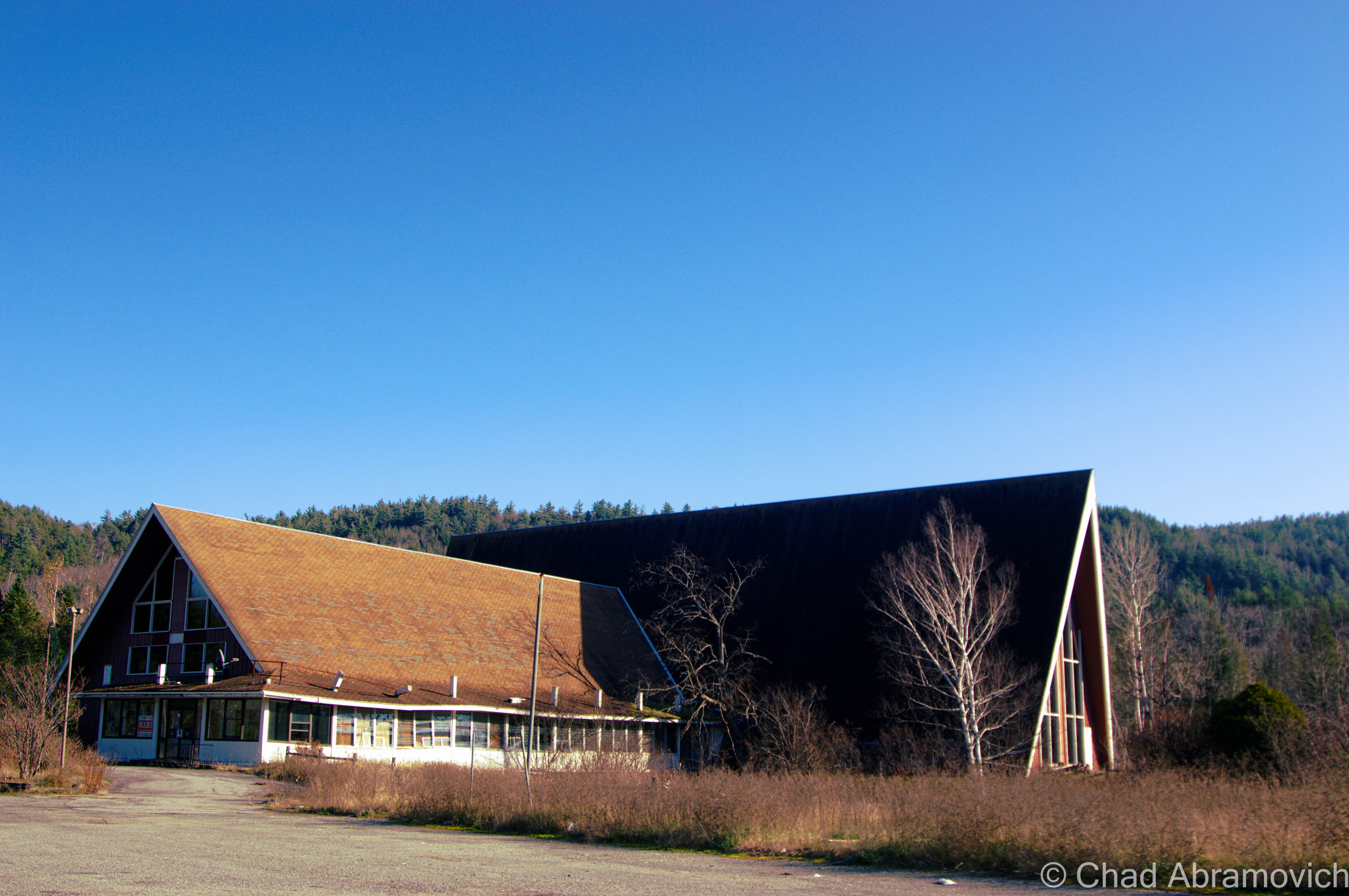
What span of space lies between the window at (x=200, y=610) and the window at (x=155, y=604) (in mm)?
1250

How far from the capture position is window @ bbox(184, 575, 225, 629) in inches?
1200

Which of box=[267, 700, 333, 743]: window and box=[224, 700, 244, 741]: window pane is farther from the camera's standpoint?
box=[224, 700, 244, 741]: window pane

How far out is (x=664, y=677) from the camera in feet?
124

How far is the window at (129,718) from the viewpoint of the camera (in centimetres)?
3166

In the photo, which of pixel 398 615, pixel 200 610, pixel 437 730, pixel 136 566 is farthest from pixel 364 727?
pixel 136 566

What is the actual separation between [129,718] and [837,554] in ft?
79.8

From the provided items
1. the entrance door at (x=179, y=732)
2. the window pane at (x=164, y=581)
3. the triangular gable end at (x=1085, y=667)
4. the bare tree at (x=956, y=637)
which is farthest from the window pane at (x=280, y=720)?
the triangular gable end at (x=1085, y=667)

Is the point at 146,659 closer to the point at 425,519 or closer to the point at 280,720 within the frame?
the point at 280,720

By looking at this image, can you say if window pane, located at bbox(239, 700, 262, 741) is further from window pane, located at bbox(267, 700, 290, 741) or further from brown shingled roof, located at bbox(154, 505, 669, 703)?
brown shingled roof, located at bbox(154, 505, 669, 703)

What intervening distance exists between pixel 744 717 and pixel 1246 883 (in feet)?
72.0

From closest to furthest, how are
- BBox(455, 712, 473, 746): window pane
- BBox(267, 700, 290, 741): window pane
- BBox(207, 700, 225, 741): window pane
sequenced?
BBox(267, 700, 290, 741): window pane, BBox(207, 700, 225, 741): window pane, BBox(455, 712, 473, 746): window pane

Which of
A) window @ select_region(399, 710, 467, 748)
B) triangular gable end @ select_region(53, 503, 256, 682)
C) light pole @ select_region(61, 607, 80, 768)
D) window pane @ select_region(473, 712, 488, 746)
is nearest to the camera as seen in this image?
light pole @ select_region(61, 607, 80, 768)

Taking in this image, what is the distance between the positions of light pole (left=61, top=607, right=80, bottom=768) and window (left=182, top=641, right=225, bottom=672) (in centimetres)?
305

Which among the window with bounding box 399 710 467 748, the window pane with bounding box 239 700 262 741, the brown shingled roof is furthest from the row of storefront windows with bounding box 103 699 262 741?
the window with bounding box 399 710 467 748
